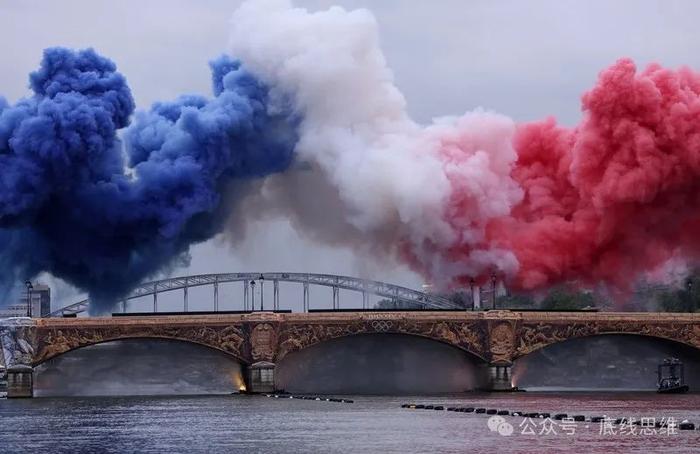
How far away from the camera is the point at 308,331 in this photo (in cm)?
17825

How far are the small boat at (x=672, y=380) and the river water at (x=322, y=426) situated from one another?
939 centimetres

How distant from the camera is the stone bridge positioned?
569 feet

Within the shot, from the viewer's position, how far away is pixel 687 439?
104 metres

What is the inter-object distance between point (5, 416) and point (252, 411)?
1951 centimetres

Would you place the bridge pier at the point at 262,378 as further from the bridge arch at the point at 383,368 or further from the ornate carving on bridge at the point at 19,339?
the ornate carving on bridge at the point at 19,339

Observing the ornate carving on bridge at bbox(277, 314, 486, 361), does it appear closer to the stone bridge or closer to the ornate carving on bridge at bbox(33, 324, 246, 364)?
the stone bridge

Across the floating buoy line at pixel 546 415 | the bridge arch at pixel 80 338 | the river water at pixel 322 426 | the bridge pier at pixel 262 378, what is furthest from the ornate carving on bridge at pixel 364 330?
the floating buoy line at pixel 546 415

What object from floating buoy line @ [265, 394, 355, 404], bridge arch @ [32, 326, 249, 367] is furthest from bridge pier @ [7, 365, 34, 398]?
floating buoy line @ [265, 394, 355, 404]

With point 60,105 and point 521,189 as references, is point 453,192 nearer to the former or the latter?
point 521,189

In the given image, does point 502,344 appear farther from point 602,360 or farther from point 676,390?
point 602,360

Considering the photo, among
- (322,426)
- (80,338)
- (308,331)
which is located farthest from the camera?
(308,331)

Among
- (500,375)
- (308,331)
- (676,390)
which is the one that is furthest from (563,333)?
(308,331)

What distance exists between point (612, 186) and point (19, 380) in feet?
197

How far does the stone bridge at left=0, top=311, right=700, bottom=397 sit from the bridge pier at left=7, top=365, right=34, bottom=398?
10 cm
